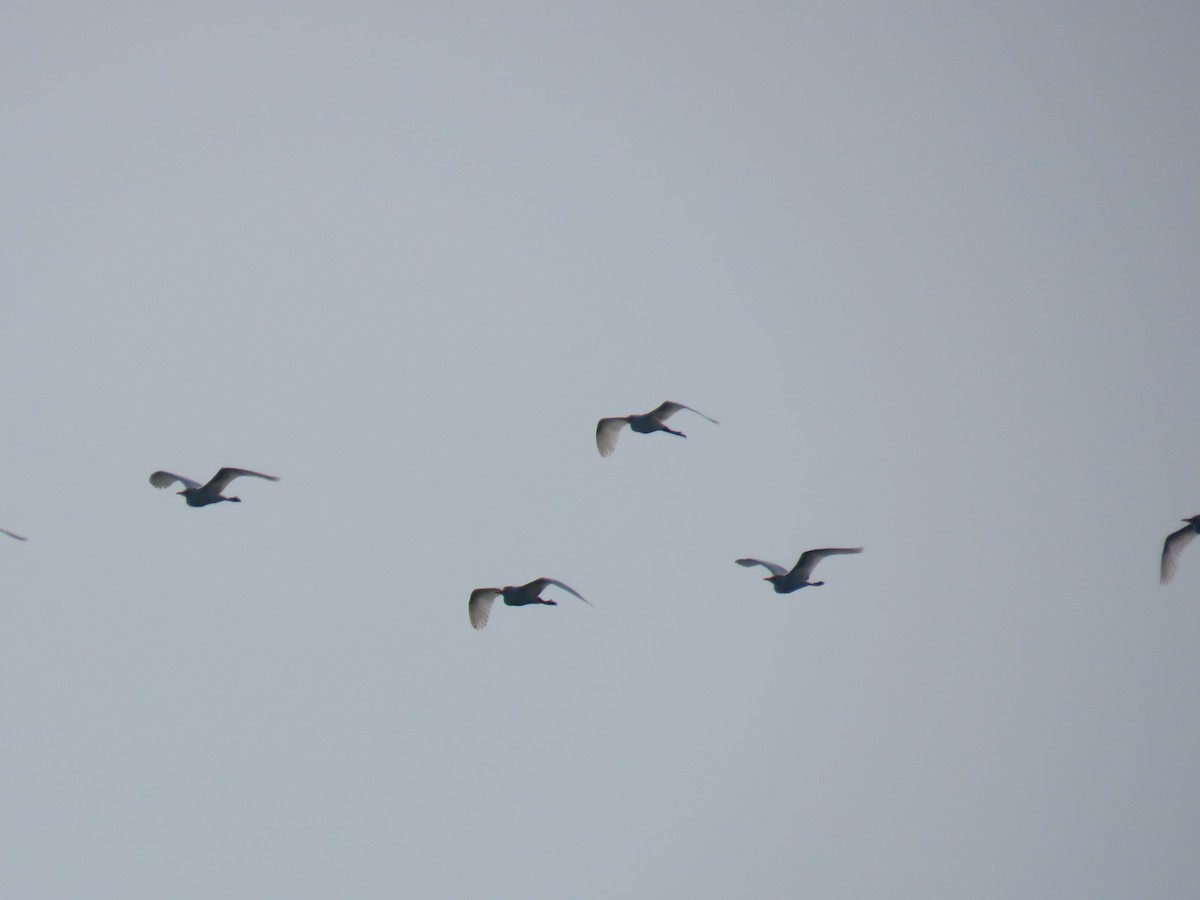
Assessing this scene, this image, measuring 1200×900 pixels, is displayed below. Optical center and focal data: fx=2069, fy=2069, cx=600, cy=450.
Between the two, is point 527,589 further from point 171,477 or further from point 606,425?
point 171,477

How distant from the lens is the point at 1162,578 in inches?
1845

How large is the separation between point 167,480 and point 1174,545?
24.1 meters

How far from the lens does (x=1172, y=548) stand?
4866 cm

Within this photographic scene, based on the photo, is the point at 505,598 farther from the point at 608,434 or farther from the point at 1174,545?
the point at 1174,545

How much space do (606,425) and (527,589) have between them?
19.9 feet

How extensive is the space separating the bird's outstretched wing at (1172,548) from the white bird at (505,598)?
13923mm

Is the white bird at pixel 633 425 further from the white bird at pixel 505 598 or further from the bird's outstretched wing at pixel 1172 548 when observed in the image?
the bird's outstretched wing at pixel 1172 548

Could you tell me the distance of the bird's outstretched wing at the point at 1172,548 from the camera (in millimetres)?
47844

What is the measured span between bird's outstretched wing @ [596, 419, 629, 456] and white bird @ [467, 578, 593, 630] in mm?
4343

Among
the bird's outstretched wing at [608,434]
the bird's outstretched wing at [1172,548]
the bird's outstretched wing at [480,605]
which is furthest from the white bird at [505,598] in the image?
the bird's outstretched wing at [1172,548]

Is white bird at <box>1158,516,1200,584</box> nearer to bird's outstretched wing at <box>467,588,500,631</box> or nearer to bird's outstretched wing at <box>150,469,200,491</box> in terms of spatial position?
bird's outstretched wing at <box>467,588,500,631</box>

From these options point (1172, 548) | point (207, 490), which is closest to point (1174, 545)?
point (1172, 548)

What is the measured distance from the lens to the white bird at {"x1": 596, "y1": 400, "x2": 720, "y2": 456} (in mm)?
48812

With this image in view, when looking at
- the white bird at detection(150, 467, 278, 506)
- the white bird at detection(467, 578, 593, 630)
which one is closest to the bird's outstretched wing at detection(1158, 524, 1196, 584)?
the white bird at detection(467, 578, 593, 630)
